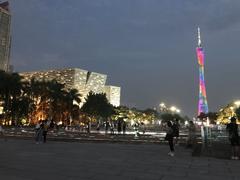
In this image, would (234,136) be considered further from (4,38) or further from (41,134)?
(4,38)

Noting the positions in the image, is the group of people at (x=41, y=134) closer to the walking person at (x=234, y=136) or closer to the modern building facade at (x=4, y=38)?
the walking person at (x=234, y=136)

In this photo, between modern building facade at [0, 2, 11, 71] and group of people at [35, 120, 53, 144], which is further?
modern building facade at [0, 2, 11, 71]

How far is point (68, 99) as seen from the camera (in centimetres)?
10419

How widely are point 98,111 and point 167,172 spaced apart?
361 feet

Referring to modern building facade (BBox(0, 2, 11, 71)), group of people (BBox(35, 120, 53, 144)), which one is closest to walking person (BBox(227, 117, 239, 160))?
group of people (BBox(35, 120, 53, 144))

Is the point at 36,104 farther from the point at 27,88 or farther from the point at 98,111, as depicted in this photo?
the point at 98,111

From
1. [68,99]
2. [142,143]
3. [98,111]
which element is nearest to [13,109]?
[68,99]

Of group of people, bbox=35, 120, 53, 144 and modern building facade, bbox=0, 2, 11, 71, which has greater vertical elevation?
modern building facade, bbox=0, 2, 11, 71

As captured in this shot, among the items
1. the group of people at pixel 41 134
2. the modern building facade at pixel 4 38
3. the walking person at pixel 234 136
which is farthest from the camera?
the modern building facade at pixel 4 38

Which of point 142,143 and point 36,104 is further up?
point 36,104

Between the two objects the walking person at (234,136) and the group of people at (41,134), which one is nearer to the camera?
the walking person at (234,136)

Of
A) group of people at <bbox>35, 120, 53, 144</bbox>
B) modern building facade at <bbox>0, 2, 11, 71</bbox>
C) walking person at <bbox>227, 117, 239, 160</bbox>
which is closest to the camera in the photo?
walking person at <bbox>227, 117, 239, 160</bbox>

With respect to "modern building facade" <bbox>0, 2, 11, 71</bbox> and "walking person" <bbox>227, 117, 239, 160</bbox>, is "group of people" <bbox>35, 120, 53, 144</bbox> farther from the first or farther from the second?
"modern building facade" <bbox>0, 2, 11, 71</bbox>

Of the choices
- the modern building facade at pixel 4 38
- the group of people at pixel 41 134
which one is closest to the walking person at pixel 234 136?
the group of people at pixel 41 134
